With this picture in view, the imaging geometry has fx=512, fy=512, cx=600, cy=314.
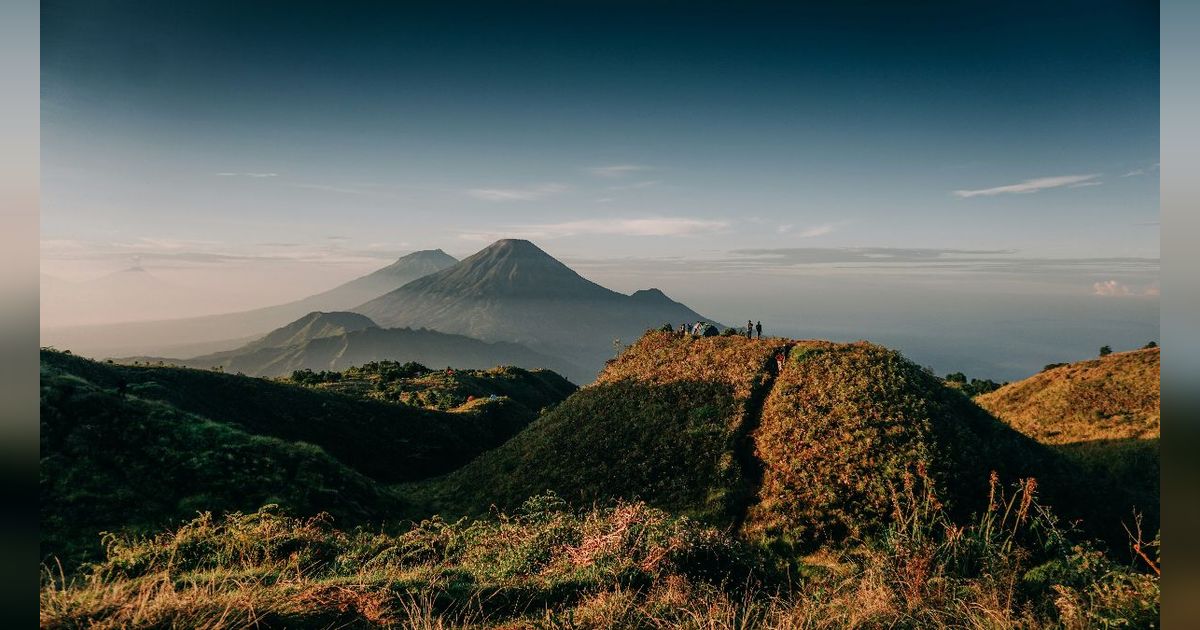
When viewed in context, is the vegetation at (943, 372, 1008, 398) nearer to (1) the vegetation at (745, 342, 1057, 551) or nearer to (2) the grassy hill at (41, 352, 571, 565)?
(1) the vegetation at (745, 342, 1057, 551)

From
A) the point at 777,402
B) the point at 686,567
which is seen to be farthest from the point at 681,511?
the point at 686,567

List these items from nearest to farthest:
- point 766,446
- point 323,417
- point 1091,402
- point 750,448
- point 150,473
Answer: point 150,473
point 766,446
point 750,448
point 1091,402
point 323,417

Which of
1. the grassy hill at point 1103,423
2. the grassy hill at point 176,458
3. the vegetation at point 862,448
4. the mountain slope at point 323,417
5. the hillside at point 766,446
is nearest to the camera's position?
the grassy hill at point 176,458

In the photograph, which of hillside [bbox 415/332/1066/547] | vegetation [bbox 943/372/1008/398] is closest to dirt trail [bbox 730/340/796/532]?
hillside [bbox 415/332/1066/547]

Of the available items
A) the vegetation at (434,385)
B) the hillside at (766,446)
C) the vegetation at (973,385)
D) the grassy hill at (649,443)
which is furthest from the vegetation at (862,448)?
the vegetation at (434,385)

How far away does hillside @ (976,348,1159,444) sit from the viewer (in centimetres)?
2686

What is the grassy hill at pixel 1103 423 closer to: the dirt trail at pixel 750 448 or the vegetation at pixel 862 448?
the vegetation at pixel 862 448

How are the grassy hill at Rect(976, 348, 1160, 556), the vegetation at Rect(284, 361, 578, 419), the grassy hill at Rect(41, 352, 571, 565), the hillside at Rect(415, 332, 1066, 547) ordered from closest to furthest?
the grassy hill at Rect(41, 352, 571, 565)
the hillside at Rect(415, 332, 1066, 547)
the grassy hill at Rect(976, 348, 1160, 556)
the vegetation at Rect(284, 361, 578, 419)

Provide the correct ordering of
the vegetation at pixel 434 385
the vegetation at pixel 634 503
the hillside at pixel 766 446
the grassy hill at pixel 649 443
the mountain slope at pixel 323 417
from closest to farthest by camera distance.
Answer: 1. the vegetation at pixel 634 503
2. the hillside at pixel 766 446
3. the grassy hill at pixel 649 443
4. the mountain slope at pixel 323 417
5. the vegetation at pixel 434 385

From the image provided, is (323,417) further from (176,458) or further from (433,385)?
(433,385)

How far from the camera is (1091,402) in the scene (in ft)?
97.1

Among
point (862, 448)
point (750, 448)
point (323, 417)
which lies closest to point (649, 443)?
point (750, 448)

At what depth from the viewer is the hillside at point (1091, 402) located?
1057 inches
